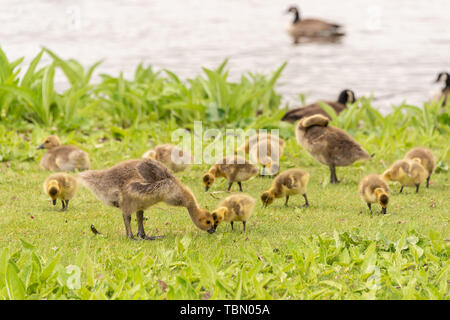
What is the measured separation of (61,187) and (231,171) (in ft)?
7.47

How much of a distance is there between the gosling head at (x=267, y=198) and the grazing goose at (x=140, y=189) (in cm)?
134

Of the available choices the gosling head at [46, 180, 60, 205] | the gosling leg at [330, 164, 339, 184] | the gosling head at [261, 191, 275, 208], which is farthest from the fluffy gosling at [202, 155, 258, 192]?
the gosling head at [46, 180, 60, 205]

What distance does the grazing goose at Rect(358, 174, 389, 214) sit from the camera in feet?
25.1

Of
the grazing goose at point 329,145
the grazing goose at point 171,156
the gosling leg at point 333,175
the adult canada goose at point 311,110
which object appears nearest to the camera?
the grazing goose at point 329,145

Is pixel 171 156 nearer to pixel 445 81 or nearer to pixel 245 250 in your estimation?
pixel 245 250

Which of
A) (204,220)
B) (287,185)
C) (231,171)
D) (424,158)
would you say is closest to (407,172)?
(424,158)

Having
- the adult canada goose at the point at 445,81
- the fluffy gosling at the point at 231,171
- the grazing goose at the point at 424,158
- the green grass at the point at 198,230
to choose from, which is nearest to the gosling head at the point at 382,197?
the green grass at the point at 198,230

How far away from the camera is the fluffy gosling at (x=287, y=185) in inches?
315

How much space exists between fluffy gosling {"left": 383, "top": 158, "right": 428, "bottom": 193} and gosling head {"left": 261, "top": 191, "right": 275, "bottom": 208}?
1642 millimetres

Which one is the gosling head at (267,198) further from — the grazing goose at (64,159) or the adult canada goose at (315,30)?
the adult canada goose at (315,30)

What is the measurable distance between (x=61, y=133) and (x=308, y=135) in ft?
15.6

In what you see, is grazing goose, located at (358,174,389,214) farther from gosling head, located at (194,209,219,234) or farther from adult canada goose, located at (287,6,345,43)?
adult canada goose, located at (287,6,345,43)

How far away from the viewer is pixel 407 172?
854 centimetres
